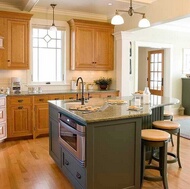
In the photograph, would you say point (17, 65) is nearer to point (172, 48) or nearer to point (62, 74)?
point (62, 74)

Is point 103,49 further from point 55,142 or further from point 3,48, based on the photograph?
point 55,142

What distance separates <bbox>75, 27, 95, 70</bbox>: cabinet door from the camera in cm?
564

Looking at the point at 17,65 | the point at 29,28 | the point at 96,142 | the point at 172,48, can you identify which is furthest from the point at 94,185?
the point at 172,48

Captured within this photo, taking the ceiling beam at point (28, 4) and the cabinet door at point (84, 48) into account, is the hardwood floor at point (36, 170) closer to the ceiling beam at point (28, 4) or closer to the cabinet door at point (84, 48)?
the cabinet door at point (84, 48)

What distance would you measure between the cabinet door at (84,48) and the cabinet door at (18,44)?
1.18 metres

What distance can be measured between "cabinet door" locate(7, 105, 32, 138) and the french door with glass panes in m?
4.62

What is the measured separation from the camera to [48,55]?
5.86 metres

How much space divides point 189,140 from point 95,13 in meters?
3.68

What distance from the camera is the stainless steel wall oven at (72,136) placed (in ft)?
7.82

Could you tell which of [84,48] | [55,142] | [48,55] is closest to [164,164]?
[55,142]

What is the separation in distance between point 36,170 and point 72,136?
114 centimetres

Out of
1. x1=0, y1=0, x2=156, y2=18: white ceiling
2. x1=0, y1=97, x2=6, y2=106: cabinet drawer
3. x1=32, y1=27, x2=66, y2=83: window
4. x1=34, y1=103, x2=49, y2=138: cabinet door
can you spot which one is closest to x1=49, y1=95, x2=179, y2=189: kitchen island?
x1=0, y1=97, x2=6, y2=106: cabinet drawer

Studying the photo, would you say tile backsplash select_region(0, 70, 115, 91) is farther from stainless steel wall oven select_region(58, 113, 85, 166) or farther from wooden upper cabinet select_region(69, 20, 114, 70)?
stainless steel wall oven select_region(58, 113, 85, 166)

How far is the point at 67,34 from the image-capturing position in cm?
583
